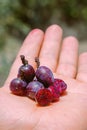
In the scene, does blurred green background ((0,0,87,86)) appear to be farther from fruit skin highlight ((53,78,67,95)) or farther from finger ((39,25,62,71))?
fruit skin highlight ((53,78,67,95))

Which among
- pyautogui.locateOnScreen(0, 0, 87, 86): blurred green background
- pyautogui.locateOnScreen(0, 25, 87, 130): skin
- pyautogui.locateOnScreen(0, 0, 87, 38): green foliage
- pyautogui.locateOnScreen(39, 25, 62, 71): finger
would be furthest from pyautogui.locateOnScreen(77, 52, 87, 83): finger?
pyautogui.locateOnScreen(0, 0, 87, 38): green foliage

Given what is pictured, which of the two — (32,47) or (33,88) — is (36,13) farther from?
(33,88)

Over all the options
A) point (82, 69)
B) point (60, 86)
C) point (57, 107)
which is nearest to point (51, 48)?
point (82, 69)

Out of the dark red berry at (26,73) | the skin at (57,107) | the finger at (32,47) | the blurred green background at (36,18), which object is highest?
the blurred green background at (36,18)

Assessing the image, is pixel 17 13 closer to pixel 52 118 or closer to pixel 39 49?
pixel 39 49

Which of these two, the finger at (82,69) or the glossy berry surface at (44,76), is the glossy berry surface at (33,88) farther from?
the finger at (82,69)

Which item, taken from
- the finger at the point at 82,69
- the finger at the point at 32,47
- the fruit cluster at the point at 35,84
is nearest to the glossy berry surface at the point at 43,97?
the fruit cluster at the point at 35,84
